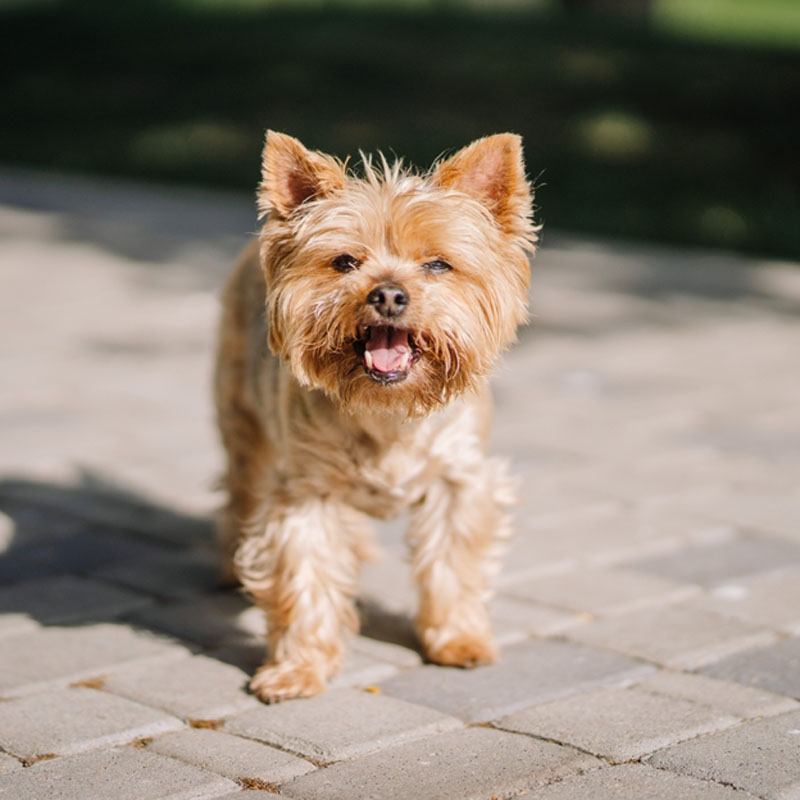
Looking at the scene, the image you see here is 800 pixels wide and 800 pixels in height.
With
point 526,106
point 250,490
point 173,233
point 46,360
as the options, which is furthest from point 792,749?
point 526,106

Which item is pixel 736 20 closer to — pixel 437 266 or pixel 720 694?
pixel 437 266

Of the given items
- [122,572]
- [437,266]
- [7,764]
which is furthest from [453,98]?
[7,764]

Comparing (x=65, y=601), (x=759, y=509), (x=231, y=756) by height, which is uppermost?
(x=759, y=509)

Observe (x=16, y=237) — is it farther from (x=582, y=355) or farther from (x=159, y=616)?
(x=159, y=616)

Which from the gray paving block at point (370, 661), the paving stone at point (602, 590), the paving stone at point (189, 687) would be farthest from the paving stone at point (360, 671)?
the paving stone at point (602, 590)

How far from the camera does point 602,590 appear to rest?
187 inches

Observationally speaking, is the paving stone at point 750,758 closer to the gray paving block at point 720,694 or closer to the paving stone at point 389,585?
the gray paving block at point 720,694

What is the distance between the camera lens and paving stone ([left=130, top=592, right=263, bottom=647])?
4367mm

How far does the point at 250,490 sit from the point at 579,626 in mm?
1362

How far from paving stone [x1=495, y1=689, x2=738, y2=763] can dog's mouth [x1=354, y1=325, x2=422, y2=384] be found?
102 cm

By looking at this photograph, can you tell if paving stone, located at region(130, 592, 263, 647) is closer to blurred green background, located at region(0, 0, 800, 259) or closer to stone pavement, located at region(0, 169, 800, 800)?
stone pavement, located at region(0, 169, 800, 800)

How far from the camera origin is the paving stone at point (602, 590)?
15.1 feet

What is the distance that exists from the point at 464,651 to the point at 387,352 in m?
0.96

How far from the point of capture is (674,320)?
9.48 meters
